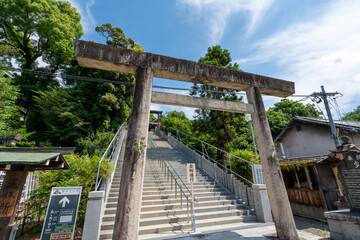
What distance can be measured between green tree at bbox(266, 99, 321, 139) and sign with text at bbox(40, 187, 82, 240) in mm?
27757

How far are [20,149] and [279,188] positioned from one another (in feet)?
22.5

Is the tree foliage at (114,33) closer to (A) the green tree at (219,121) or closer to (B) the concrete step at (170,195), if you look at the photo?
(A) the green tree at (219,121)

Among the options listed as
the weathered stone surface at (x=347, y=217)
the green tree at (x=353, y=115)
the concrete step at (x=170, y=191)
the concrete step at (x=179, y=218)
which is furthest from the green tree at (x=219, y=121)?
the green tree at (x=353, y=115)

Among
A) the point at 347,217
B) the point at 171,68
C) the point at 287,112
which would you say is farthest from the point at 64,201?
the point at 287,112

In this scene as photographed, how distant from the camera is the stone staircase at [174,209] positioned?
15.7 ft

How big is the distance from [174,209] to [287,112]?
1284 inches

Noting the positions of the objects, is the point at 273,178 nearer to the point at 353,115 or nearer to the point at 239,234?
the point at 239,234

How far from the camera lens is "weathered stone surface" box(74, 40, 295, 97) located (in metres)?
4.03

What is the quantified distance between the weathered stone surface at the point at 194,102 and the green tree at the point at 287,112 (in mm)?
23840

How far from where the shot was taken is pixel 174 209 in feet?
19.0

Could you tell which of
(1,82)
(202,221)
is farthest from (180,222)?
(1,82)

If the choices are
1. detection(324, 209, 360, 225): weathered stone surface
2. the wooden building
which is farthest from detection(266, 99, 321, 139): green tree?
detection(324, 209, 360, 225): weathered stone surface

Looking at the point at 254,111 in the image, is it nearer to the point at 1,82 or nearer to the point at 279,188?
the point at 279,188

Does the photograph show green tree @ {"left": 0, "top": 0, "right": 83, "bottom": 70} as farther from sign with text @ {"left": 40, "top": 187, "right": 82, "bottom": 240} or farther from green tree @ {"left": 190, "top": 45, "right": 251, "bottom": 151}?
sign with text @ {"left": 40, "top": 187, "right": 82, "bottom": 240}
